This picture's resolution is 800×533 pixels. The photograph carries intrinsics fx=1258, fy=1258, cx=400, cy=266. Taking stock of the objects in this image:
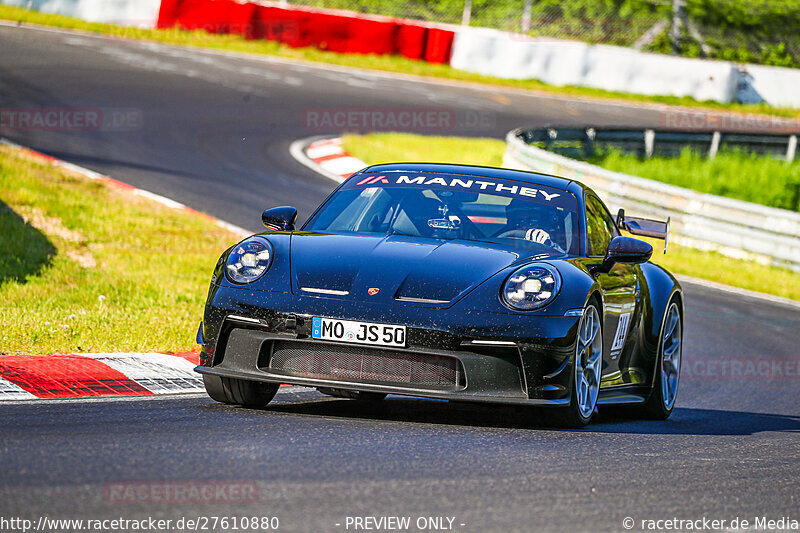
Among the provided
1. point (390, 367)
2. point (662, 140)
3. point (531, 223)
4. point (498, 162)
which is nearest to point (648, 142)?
point (662, 140)

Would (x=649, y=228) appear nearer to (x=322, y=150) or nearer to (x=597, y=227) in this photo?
(x=597, y=227)

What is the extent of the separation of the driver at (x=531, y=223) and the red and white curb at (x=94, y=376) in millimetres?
1881

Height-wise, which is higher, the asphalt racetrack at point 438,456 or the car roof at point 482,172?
the car roof at point 482,172

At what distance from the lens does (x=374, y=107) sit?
24.1 metres

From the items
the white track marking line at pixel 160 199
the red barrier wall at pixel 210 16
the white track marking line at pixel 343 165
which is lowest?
the white track marking line at pixel 160 199

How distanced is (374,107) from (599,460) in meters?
19.4

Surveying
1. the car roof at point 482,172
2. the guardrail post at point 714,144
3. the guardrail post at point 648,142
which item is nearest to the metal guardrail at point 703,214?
the guardrail post at point 648,142

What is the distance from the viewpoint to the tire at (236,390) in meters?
6.04

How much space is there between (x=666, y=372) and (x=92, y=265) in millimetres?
5024

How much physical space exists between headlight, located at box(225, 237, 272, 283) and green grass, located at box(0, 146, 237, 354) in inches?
71.2

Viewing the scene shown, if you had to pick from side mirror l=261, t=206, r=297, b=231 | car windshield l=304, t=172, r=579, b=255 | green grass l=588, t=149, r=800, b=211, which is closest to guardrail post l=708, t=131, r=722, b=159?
green grass l=588, t=149, r=800, b=211

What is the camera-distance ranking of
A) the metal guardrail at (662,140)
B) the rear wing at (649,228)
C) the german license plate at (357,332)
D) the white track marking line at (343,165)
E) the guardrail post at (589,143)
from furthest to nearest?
the guardrail post at (589,143) < the metal guardrail at (662,140) < the white track marking line at (343,165) < the rear wing at (649,228) < the german license plate at (357,332)

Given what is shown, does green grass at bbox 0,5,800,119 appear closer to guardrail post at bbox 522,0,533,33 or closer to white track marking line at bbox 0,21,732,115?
white track marking line at bbox 0,21,732,115

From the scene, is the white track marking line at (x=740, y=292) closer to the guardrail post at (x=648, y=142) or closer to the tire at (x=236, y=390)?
the tire at (x=236, y=390)
